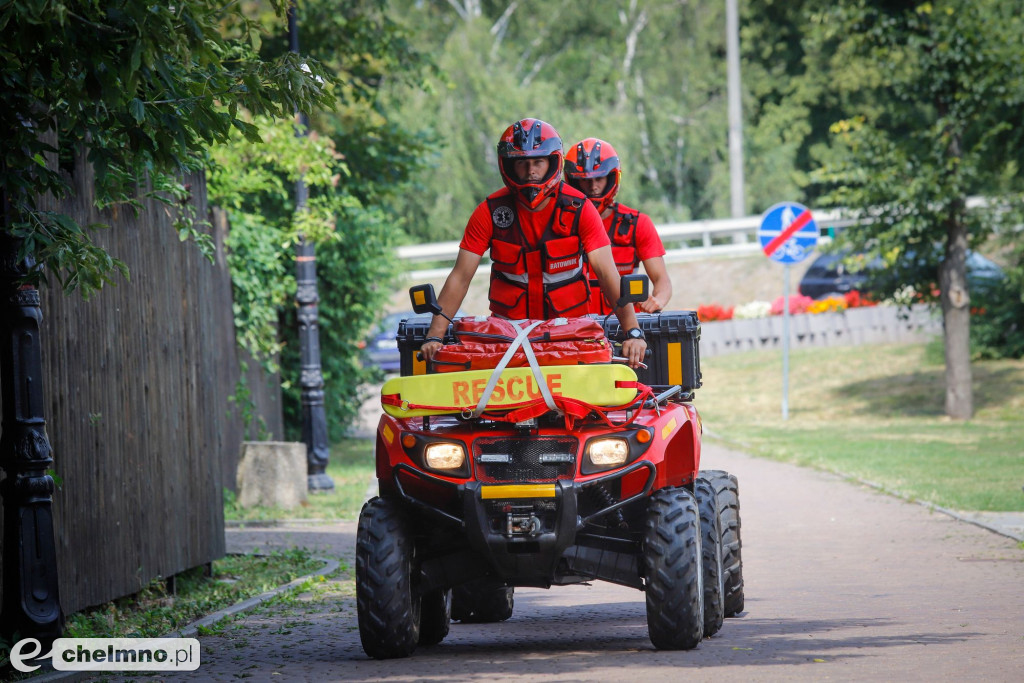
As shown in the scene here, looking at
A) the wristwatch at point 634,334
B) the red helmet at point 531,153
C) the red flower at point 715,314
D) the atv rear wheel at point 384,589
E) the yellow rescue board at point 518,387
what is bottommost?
the atv rear wheel at point 384,589

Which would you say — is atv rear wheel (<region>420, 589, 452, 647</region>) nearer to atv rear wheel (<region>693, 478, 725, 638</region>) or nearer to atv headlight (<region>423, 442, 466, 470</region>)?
atv headlight (<region>423, 442, 466, 470</region>)

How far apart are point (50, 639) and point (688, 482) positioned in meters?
3.43

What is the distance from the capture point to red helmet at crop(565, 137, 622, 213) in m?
10.4

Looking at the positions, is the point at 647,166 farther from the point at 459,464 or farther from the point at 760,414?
the point at 459,464

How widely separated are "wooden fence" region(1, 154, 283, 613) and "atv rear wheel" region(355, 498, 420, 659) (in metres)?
1.82

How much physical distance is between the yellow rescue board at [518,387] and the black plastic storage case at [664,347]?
52.2 inches

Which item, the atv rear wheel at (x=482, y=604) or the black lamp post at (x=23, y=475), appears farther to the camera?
the atv rear wheel at (x=482, y=604)

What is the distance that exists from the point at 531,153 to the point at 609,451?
5.62 feet

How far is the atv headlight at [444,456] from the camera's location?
26.3 ft

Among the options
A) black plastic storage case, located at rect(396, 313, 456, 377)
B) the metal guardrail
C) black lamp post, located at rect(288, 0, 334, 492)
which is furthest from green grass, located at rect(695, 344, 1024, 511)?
the metal guardrail

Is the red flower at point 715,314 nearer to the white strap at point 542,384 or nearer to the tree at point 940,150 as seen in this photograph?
the tree at point 940,150

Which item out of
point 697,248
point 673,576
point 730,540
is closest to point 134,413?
point 730,540

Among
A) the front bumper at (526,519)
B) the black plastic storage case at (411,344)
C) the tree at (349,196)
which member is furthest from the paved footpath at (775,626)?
the tree at (349,196)

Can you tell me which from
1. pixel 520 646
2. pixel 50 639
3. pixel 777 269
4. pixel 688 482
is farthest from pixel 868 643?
pixel 777 269
